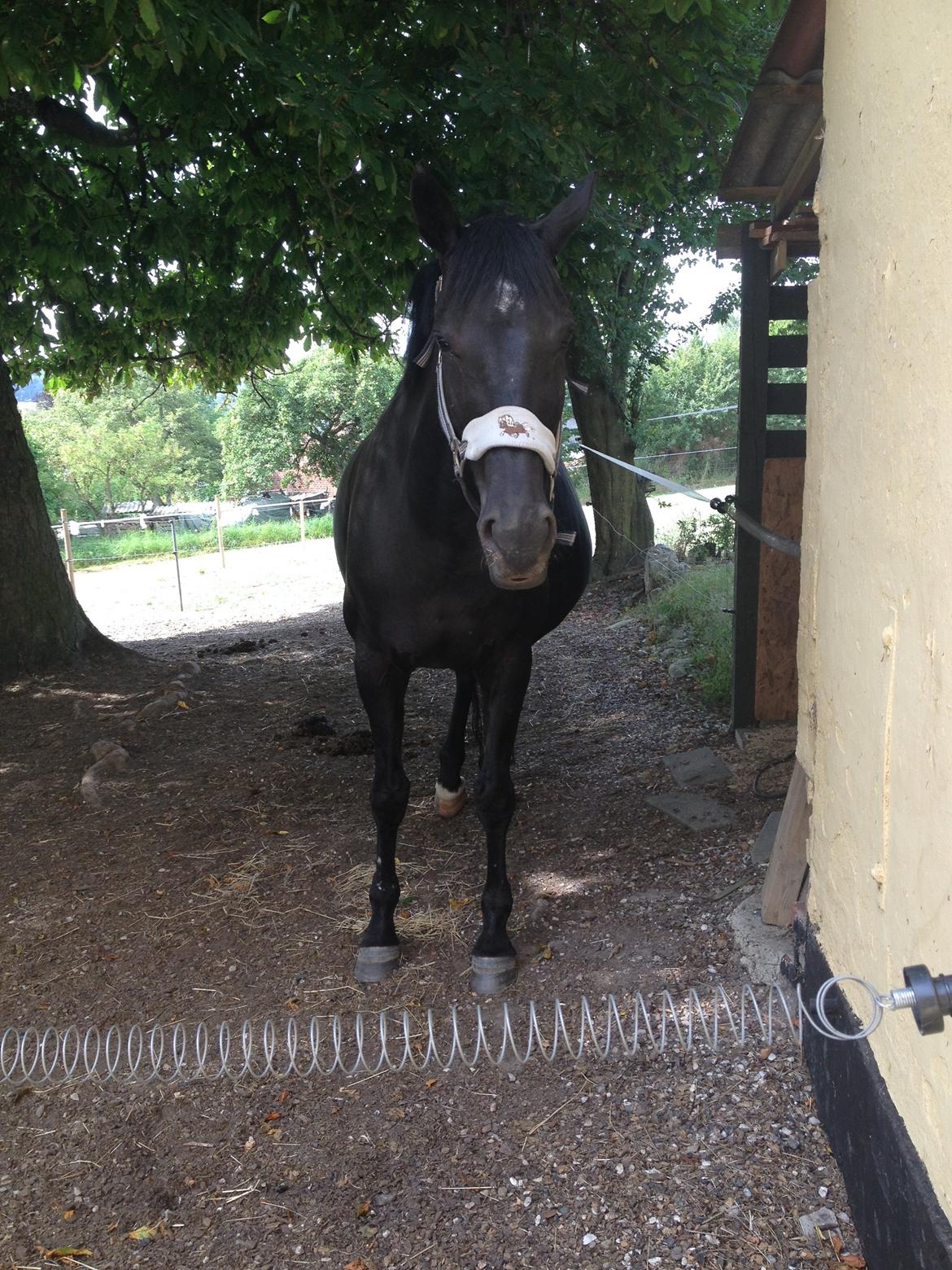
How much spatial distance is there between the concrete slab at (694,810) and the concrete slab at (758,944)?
0.90 m

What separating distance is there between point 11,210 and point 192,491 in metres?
49.1

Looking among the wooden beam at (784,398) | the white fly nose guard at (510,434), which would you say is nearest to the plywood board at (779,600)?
the wooden beam at (784,398)

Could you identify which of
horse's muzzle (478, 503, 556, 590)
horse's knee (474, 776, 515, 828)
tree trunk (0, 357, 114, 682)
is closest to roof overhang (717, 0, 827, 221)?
horse's muzzle (478, 503, 556, 590)

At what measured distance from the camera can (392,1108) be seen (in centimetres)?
275

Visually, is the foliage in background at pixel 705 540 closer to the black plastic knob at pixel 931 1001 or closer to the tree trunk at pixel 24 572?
the tree trunk at pixel 24 572

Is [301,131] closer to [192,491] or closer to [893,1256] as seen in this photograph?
[893,1256]

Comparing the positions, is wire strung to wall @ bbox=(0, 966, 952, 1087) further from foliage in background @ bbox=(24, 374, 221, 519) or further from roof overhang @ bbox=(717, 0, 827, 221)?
foliage in background @ bbox=(24, 374, 221, 519)

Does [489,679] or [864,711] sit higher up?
[864,711]

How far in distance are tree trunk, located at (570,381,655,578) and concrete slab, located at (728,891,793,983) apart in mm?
8868

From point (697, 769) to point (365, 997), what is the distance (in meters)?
2.38

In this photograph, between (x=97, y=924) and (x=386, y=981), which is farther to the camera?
(x=97, y=924)

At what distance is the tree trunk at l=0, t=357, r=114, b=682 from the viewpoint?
7.59m

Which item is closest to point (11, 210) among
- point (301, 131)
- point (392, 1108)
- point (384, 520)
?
point (301, 131)

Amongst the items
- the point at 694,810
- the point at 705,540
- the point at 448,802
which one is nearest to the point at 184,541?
the point at 705,540
